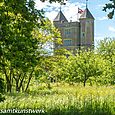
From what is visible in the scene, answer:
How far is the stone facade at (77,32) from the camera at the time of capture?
11947cm

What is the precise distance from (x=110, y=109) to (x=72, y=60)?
136 ft

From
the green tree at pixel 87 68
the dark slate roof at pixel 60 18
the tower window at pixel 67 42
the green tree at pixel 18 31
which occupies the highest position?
the dark slate roof at pixel 60 18

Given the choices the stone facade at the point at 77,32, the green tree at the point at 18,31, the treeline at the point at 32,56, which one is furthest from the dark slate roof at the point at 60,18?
the green tree at the point at 18,31

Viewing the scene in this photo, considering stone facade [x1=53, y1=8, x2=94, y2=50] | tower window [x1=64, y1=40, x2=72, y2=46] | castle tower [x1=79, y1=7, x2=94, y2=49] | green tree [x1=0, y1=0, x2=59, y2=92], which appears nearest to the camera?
green tree [x1=0, y1=0, x2=59, y2=92]

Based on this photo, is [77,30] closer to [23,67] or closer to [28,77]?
[28,77]

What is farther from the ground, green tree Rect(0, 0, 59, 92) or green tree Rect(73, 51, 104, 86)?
green tree Rect(0, 0, 59, 92)

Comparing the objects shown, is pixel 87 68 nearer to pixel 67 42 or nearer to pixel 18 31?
pixel 18 31

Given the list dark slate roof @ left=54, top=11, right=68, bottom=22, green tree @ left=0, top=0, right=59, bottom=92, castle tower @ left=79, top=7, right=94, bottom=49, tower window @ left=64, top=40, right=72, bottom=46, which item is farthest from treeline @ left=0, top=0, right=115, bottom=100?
dark slate roof @ left=54, top=11, right=68, bottom=22

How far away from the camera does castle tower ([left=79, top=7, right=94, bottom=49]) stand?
120688mm

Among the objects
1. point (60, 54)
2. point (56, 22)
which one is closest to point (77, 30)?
point (56, 22)

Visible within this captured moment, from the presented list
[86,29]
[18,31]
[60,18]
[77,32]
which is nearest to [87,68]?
[18,31]

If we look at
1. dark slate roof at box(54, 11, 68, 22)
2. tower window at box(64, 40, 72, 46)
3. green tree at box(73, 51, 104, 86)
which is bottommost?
green tree at box(73, 51, 104, 86)

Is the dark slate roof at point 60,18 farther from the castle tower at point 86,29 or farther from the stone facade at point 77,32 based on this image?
the castle tower at point 86,29

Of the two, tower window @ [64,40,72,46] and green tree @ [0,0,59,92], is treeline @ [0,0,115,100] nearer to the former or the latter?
green tree @ [0,0,59,92]
